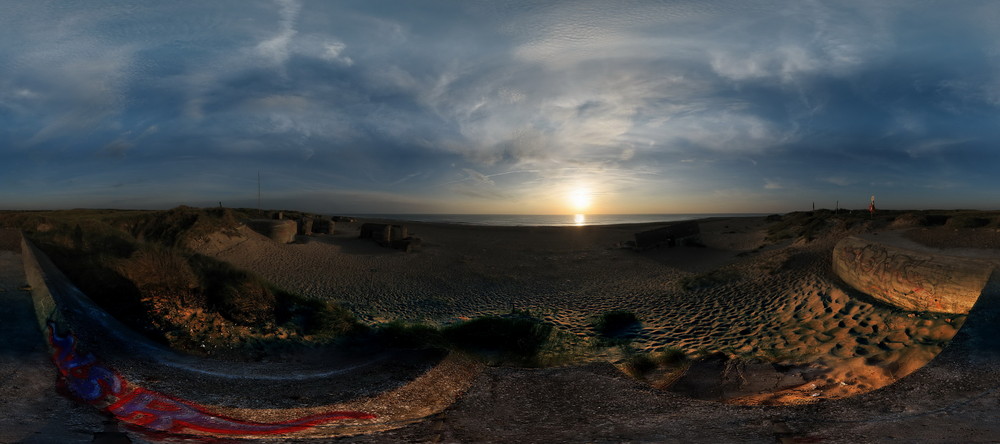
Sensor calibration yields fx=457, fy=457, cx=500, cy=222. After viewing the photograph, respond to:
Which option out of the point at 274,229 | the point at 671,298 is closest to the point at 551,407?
the point at 671,298

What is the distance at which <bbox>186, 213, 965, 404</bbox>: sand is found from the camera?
22.4ft

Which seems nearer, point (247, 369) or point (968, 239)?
point (247, 369)

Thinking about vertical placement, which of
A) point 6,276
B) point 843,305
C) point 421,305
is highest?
point 6,276

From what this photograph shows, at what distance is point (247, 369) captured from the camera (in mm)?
6555

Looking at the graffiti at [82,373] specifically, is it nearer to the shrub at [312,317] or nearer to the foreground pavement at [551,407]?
the foreground pavement at [551,407]

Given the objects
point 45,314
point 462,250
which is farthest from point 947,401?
point 462,250

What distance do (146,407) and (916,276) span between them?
12.0 m

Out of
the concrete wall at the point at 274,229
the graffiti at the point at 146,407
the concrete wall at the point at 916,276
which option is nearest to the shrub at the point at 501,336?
the graffiti at the point at 146,407

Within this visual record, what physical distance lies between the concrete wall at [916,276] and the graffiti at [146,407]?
31.6ft

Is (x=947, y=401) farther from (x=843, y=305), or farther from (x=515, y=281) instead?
(x=515, y=281)

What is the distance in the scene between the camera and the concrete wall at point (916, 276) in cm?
769

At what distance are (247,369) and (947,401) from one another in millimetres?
8360

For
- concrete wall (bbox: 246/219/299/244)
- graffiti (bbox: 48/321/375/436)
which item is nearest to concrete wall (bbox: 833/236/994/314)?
graffiti (bbox: 48/321/375/436)

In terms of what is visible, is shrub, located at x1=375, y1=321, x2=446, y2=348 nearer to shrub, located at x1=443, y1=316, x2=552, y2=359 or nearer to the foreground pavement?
shrub, located at x1=443, y1=316, x2=552, y2=359
